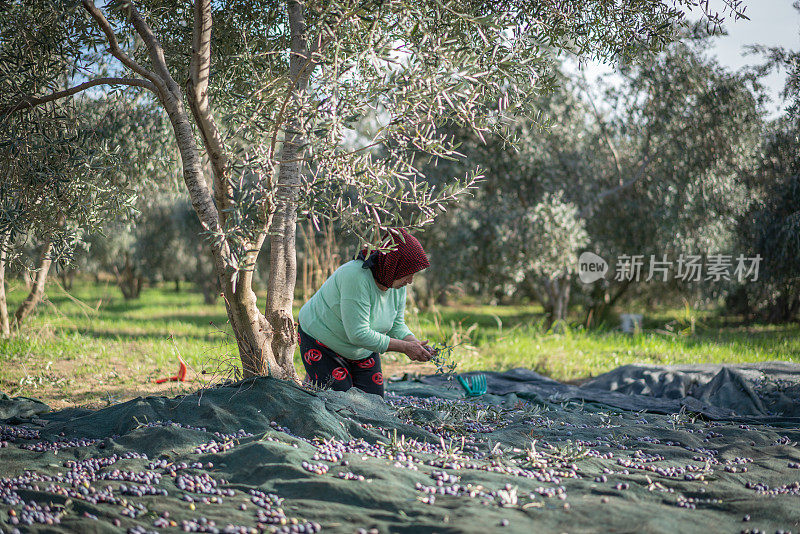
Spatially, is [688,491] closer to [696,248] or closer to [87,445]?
[87,445]

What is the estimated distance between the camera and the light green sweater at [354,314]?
4078 millimetres

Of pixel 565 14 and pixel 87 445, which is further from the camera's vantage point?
pixel 565 14

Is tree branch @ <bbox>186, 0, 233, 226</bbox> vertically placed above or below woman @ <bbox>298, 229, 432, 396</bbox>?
above

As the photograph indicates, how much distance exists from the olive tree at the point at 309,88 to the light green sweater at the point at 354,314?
310 millimetres

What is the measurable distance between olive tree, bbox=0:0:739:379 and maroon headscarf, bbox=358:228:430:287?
265mm

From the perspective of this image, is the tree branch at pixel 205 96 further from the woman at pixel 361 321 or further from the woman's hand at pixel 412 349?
the woman's hand at pixel 412 349

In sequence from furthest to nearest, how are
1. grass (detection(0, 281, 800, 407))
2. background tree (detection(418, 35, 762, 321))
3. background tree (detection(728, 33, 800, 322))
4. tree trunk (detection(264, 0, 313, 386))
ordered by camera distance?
background tree (detection(418, 35, 762, 321)) → background tree (detection(728, 33, 800, 322)) → grass (detection(0, 281, 800, 407)) → tree trunk (detection(264, 0, 313, 386))

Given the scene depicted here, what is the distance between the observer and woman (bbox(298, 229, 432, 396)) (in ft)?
13.3

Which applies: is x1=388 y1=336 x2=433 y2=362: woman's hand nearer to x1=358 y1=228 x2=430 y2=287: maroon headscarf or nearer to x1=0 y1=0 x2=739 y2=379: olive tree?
x1=358 y1=228 x2=430 y2=287: maroon headscarf

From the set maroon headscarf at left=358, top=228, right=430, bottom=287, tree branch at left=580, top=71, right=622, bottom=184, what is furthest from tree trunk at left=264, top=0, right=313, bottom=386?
tree branch at left=580, top=71, right=622, bottom=184

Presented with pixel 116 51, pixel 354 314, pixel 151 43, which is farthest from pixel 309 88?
pixel 354 314

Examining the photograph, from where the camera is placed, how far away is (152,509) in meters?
2.47

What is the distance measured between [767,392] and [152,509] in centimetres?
543

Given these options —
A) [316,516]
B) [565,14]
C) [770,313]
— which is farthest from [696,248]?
[316,516]
